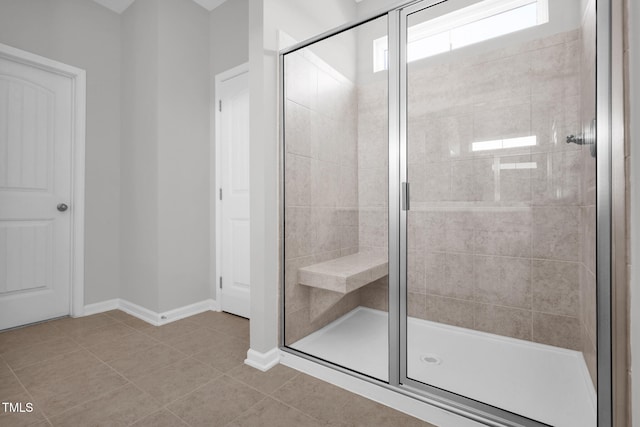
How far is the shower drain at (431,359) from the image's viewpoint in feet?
5.28

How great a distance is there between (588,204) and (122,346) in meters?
2.76

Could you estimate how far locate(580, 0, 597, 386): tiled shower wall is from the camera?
119 cm

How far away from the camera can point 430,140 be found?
169 cm

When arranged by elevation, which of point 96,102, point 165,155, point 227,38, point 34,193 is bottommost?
point 34,193

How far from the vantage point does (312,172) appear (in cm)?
201

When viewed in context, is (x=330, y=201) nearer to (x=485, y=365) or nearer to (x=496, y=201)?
(x=496, y=201)

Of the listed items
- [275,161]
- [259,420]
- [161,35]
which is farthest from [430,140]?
[161,35]

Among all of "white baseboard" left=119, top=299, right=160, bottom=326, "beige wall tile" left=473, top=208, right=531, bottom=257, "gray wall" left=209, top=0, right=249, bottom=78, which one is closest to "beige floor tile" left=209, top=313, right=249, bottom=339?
"white baseboard" left=119, top=299, right=160, bottom=326

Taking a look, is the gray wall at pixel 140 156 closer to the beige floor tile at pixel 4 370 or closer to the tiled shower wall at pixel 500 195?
the beige floor tile at pixel 4 370

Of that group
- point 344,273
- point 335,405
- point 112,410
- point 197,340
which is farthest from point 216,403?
point 344,273

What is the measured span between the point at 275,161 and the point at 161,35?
1.67 m

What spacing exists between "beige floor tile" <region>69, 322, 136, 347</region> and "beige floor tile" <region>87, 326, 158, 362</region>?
0.17ft

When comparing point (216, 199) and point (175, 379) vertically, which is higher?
point (216, 199)

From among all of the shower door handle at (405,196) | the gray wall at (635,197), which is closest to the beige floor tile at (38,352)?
the shower door handle at (405,196)
